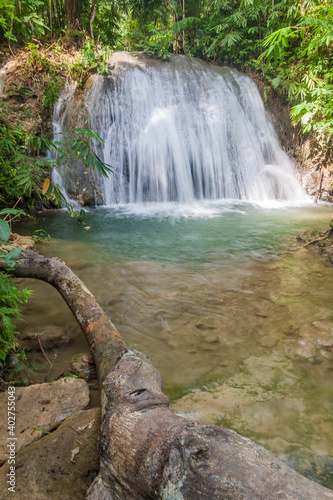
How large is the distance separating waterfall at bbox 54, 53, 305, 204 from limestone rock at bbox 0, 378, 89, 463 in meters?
7.27

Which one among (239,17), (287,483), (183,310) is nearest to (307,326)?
(183,310)

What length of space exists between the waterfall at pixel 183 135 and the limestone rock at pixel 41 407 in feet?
23.8

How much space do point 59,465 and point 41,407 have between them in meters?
0.43

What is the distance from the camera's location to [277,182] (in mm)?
10094

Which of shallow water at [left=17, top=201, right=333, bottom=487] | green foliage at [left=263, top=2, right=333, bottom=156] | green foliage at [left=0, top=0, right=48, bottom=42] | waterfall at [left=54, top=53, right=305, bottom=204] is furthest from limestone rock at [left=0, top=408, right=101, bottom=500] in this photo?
green foliage at [left=0, top=0, right=48, bottom=42]

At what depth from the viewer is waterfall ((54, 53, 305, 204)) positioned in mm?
9086

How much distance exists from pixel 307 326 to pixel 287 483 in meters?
2.17

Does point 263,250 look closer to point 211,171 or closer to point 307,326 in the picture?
point 307,326

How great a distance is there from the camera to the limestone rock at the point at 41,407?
61.5 inches

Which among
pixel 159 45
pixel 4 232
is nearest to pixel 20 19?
pixel 159 45

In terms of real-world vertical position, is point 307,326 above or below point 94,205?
below

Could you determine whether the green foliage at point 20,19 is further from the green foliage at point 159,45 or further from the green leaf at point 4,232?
the green leaf at point 4,232

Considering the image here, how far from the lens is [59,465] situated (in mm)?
1367

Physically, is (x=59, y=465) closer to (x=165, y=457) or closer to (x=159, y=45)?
(x=165, y=457)
